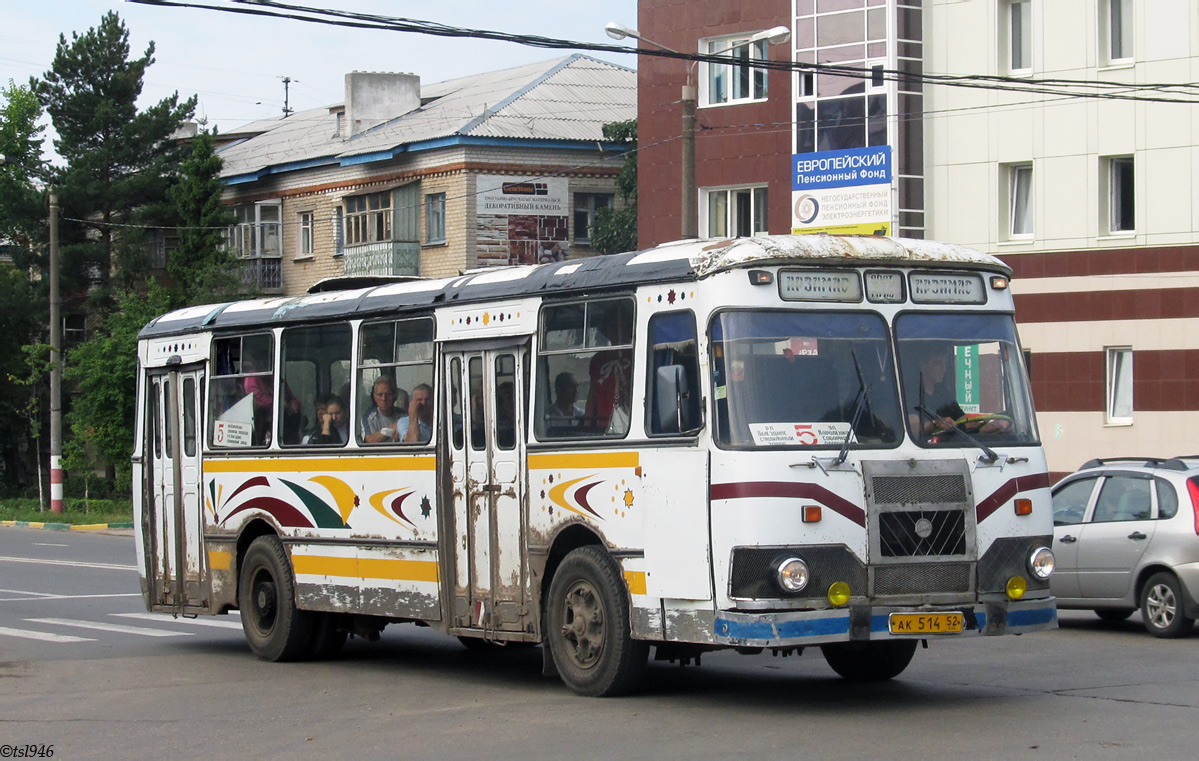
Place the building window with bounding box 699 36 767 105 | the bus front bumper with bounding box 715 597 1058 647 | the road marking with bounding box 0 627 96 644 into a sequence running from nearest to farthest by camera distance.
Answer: the bus front bumper with bounding box 715 597 1058 647 < the road marking with bounding box 0 627 96 644 < the building window with bounding box 699 36 767 105

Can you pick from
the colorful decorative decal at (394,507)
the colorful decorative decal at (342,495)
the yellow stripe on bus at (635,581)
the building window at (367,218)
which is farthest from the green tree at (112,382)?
the yellow stripe on bus at (635,581)

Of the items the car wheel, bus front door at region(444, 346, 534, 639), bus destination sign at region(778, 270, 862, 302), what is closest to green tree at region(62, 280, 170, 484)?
bus front door at region(444, 346, 534, 639)

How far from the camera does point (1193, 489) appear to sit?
14.6 metres

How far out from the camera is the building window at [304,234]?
51250 mm

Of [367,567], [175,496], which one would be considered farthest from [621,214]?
[367,567]

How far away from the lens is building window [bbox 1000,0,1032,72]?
33.0m

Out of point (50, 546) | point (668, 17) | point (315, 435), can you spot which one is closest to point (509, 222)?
point (668, 17)

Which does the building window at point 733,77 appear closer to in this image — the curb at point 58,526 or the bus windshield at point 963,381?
the curb at point 58,526

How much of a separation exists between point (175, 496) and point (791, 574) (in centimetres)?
766

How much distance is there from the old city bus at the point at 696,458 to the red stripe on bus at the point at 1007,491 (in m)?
0.02

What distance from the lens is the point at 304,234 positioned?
51594 mm

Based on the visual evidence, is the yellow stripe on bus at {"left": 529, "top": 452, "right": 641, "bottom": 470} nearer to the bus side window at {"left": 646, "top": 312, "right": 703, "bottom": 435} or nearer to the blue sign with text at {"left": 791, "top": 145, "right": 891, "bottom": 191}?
the bus side window at {"left": 646, "top": 312, "right": 703, "bottom": 435}

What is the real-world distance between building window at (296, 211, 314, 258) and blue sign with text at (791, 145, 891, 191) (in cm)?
2031

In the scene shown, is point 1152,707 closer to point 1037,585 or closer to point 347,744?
point 1037,585
